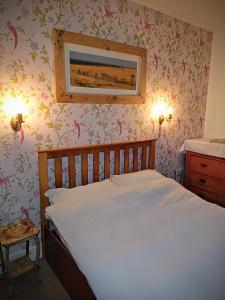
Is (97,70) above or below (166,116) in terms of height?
above

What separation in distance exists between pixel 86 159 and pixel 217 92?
218 centimetres

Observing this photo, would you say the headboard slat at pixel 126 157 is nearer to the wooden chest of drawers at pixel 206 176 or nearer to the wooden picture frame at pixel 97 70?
the wooden picture frame at pixel 97 70

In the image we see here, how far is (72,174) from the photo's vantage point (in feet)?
6.66

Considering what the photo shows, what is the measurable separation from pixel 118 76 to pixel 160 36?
29.8 inches

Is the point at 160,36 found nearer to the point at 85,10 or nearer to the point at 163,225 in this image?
the point at 85,10

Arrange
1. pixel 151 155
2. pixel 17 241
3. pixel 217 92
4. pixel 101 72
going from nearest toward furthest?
1. pixel 17 241
2. pixel 101 72
3. pixel 151 155
4. pixel 217 92

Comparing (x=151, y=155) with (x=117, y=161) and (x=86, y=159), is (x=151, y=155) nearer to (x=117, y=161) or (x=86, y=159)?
(x=117, y=161)

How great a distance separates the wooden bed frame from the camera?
4.77 feet

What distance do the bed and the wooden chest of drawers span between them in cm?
89

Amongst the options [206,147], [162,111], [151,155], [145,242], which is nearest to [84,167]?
[151,155]

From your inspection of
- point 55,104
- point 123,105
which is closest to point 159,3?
point 123,105

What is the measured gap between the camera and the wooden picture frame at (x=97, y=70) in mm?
1842

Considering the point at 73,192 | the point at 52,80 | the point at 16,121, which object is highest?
the point at 52,80

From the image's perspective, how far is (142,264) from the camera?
1159 mm
